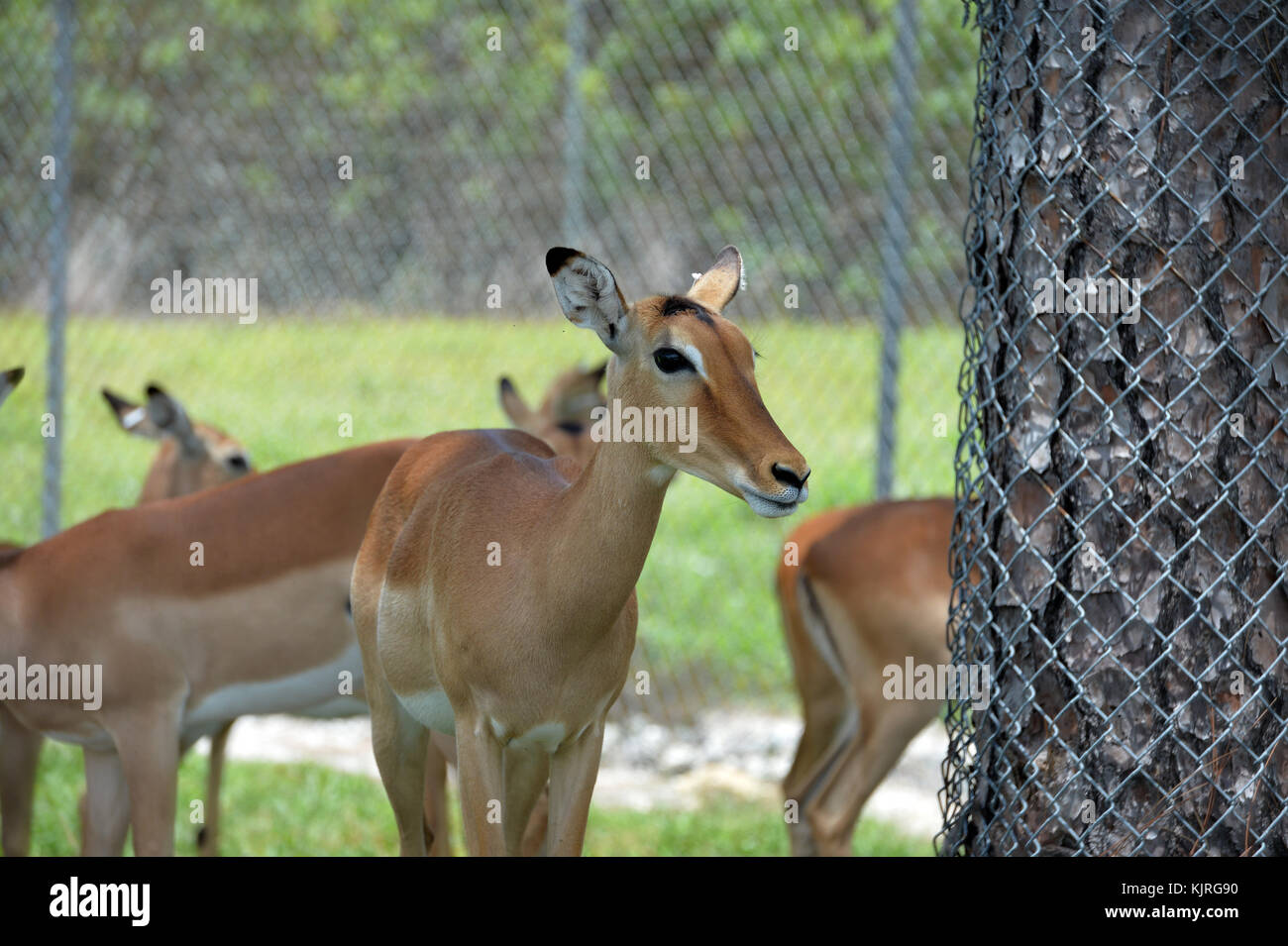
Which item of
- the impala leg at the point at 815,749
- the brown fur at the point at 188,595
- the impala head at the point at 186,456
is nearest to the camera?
the brown fur at the point at 188,595

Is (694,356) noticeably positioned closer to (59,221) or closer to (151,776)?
(151,776)

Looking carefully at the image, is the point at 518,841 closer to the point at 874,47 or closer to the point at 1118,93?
the point at 1118,93

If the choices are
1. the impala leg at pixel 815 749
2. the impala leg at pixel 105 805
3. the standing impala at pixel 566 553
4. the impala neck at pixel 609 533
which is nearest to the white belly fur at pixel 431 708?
the standing impala at pixel 566 553

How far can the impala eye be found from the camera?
2.90 metres

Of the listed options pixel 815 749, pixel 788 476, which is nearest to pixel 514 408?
pixel 815 749

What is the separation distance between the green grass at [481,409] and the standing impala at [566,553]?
3935 millimetres

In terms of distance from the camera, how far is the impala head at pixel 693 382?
8.96 ft

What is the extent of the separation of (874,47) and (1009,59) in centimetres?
387

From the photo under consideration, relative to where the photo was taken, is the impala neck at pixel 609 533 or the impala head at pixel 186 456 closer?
the impala neck at pixel 609 533

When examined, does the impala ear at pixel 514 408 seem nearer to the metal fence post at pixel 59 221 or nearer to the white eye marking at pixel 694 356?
the metal fence post at pixel 59 221

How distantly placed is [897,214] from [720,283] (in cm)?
305

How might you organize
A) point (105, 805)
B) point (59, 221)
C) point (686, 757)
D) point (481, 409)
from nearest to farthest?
point (105, 805) → point (59, 221) → point (686, 757) → point (481, 409)

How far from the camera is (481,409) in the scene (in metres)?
8.15

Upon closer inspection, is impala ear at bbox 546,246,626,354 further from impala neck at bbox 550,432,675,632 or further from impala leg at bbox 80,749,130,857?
impala leg at bbox 80,749,130,857
